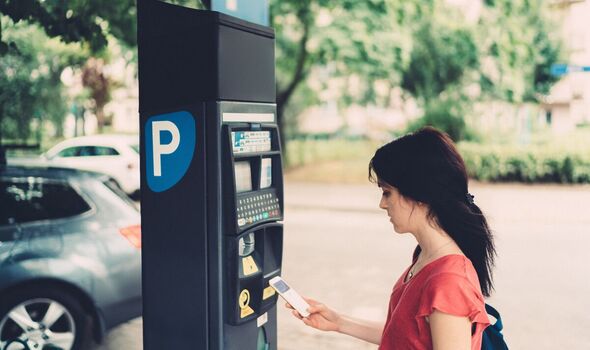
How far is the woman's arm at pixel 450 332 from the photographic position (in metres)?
1.54

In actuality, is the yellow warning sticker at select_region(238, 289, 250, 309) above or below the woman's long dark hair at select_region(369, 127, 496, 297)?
below

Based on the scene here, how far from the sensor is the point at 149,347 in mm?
2707

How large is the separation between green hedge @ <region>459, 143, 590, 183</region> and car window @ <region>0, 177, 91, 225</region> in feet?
40.0

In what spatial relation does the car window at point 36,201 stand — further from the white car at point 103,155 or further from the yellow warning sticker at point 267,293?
the yellow warning sticker at point 267,293

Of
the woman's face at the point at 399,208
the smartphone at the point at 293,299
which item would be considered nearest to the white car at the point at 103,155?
the smartphone at the point at 293,299

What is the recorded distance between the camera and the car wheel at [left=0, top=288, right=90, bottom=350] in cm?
373

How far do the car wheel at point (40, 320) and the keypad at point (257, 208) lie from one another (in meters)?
1.87

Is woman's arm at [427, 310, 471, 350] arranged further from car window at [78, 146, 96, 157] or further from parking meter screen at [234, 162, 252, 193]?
car window at [78, 146, 96, 157]

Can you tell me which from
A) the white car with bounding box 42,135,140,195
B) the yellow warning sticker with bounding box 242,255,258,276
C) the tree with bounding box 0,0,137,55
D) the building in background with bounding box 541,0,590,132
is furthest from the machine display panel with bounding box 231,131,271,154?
the building in background with bounding box 541,0,590,132

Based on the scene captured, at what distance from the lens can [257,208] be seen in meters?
2.57

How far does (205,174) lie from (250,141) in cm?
26


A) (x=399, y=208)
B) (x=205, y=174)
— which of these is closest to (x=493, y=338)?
Result: (x=399, y=208)

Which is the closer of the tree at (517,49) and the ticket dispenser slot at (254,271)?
the ticket dispenser slot at (254,271)

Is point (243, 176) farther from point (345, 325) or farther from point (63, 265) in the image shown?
point (63, 265)
